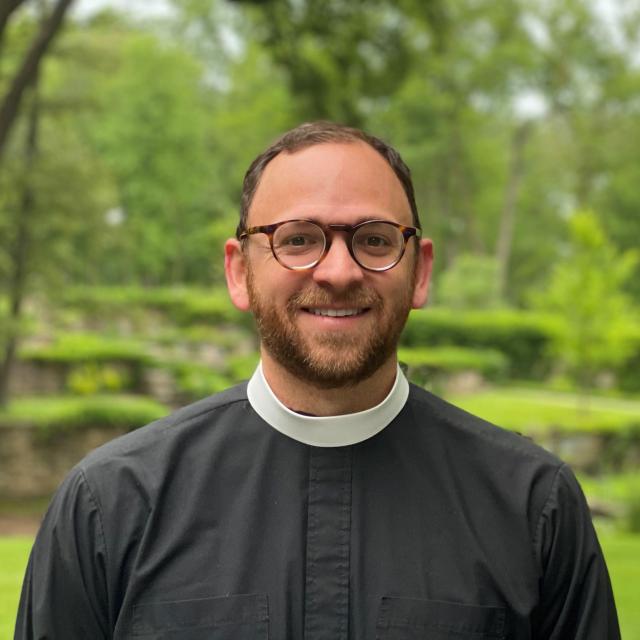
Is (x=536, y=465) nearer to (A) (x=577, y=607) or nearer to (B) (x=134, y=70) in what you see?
(A) (x=577, y=607)

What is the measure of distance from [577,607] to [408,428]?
1.44 ft

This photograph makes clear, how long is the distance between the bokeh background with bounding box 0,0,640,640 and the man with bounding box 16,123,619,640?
1.34 m

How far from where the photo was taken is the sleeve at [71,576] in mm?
1719

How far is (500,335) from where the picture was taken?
93.2 feet

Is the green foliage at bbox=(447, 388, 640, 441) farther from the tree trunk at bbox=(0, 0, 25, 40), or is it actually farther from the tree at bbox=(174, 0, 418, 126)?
the tree trunk at bbox=(0, 0, 25, 40)

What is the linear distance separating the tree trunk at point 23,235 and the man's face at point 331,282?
14741 millimetres

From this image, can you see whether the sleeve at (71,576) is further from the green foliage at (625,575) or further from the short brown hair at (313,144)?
the green foliage at (625,575)

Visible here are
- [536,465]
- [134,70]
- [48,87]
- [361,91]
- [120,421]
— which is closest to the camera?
[536,465]

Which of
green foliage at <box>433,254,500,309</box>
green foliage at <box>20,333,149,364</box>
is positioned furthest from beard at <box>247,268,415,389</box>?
green foliage at <box>433,254,500,309</box>

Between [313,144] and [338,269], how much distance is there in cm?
26

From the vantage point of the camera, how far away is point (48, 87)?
31672mm

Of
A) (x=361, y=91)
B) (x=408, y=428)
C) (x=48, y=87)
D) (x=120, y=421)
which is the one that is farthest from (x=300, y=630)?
(x=48, y=87)

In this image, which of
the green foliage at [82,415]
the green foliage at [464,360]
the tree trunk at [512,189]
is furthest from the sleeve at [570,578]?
the tree trunk at [512,189]

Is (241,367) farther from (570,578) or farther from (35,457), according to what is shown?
(570,578)
